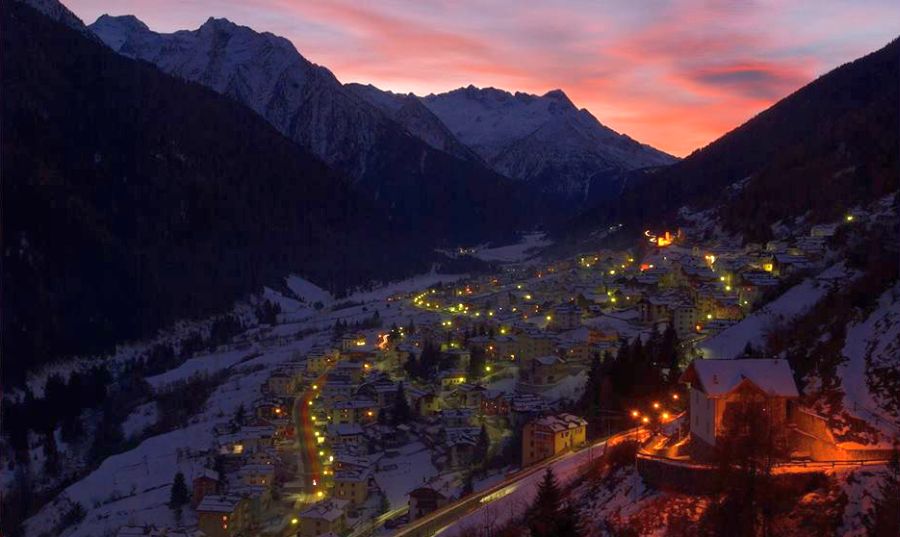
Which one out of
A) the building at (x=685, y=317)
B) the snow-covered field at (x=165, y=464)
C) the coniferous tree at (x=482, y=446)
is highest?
the building at (x=685, y=317)

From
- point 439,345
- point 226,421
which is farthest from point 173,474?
point 439,345

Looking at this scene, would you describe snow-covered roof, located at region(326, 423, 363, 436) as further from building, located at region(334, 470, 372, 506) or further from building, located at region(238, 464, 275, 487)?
building, located at region(334, 470, 372, 506)

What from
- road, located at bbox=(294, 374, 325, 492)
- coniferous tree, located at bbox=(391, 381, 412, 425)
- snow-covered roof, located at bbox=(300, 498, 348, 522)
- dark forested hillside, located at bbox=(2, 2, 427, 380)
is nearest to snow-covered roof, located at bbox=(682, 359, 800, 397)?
snow-covered roof, located at bbox=(300, 498, 348, 522)

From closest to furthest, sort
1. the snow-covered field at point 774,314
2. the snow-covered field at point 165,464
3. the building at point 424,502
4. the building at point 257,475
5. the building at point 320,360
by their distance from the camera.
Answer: the building at point 424,502, the snow-covered field at point 774,314, the snow-covered field at point 165,464, the building at point 257,475, the building at point 320,360

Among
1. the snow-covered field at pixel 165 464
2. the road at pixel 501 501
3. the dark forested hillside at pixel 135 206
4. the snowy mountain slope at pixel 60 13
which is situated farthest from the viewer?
the snowy mountain slope at pixel 60 13

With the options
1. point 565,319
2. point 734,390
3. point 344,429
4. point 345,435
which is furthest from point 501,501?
point 565,319

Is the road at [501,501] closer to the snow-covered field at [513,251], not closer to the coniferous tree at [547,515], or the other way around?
the coniferous tree at [547,515]

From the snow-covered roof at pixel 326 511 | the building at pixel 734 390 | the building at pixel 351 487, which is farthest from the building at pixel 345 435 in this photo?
the building at pixel 734 390
